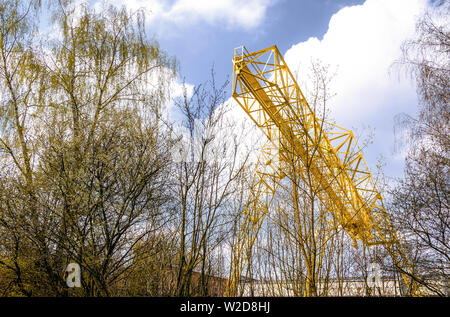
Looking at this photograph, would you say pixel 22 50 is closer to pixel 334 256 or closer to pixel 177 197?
pixel 177 197

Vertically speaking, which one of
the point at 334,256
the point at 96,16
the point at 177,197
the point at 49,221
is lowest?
the point at 334,256

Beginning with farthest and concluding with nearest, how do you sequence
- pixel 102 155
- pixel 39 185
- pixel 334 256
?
pixel 334 256
pixel 39 185
pixel 102 155

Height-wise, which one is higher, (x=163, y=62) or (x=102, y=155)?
(x=163, y=62)

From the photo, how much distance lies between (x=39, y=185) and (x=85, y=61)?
3570 millimetres

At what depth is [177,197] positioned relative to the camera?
17.6ft

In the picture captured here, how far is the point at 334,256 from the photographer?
7.09 metres
